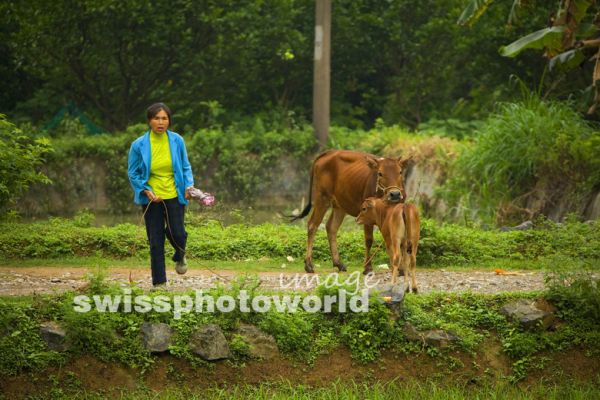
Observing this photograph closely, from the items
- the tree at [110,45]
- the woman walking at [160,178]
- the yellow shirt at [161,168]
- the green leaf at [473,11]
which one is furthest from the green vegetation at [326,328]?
the tree at [110,45]

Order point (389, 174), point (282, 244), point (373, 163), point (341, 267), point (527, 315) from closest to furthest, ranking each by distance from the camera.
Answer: point (527, 315), point (389, 174), point (373, 163), point (341, 267), point (282, 244)

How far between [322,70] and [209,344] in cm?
1326

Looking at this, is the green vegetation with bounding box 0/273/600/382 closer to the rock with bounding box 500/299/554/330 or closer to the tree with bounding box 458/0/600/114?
the rock with bounding box 500/299/554/330

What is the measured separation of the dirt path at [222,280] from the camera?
35.3 feet

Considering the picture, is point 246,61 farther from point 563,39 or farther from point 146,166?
point 146,166

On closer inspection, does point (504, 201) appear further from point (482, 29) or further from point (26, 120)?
point (26, 120)

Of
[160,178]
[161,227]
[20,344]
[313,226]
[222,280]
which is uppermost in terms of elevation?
[160,178]

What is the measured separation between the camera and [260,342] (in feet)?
30.2

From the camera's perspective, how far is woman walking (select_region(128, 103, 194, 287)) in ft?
31.4

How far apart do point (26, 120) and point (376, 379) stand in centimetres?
1672

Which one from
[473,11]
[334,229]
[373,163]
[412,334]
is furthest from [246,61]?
[412,334]

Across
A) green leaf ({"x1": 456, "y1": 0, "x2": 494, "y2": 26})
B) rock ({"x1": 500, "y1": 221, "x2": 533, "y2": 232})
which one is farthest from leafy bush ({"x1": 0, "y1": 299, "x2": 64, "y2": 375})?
rock ({"x1": 500, "y1": 221, "x2": 533, "y2": 232})

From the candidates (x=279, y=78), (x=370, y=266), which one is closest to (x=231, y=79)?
(x=279, y=78)

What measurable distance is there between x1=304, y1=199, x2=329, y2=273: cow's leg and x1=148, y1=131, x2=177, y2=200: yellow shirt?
123 inches
